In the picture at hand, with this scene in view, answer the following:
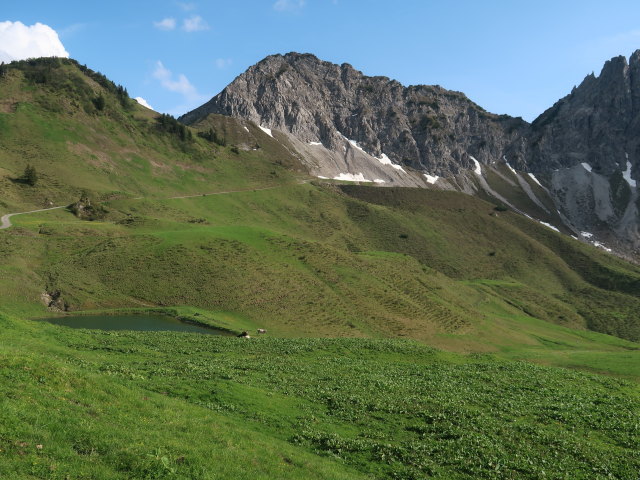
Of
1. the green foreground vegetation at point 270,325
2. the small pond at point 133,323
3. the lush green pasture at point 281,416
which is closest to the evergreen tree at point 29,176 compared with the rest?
the green foreground vegetation at point 270,325

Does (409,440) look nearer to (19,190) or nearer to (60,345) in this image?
(60,345)

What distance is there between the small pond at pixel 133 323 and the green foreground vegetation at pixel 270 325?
2.45 metres

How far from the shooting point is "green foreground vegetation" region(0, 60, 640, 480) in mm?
18875

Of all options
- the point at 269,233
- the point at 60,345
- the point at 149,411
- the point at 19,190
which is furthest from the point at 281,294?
the point at 19,190

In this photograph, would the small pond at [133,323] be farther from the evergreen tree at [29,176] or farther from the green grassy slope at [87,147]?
the evergreen tree at [29,176]

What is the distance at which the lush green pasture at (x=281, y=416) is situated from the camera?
15719mm

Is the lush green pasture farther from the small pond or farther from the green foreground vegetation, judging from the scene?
the small pond

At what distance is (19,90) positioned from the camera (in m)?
151

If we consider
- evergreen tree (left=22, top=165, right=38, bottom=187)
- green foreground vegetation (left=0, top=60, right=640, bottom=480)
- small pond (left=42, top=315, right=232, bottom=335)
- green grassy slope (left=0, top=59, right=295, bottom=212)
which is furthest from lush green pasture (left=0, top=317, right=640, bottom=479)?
green grassy slope (left=0, top=59, right=295, bottom=212)

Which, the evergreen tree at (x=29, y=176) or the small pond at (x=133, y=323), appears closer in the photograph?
the small pond at (x=133, y=323)

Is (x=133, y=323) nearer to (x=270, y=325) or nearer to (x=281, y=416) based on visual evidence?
(x=270, y=325)

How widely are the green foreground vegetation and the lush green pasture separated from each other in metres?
0.13

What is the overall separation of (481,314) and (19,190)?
112403 mm

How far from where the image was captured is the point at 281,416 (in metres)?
24.4
